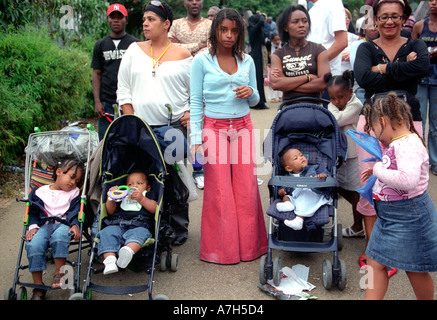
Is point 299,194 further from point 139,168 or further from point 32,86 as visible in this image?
point 32,86

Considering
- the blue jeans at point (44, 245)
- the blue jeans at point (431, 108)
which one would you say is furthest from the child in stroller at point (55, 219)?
the blue jeans at point (431, 108)

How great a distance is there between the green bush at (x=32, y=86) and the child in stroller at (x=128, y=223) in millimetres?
2589

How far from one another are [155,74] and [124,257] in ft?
5.83

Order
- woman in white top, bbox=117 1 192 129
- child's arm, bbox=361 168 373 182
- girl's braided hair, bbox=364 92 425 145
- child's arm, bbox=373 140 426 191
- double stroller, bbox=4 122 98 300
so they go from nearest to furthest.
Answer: child's arm, bbox=373 140 426 191 < girl's braided hair, bbox=364 92 425 145 < child's arm, bbox=361 168 373 182 < double stroller, bbox=4 122 98 300 < woman in white top, bbox=117 1 192 129

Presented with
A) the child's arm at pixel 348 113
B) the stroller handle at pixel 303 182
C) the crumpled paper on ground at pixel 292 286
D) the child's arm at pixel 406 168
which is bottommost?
the crumpled paper on ground at pixel 292 286

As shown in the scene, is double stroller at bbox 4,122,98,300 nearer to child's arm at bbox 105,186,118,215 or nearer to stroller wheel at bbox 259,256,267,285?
child's arm at bbox 105,186,118,215

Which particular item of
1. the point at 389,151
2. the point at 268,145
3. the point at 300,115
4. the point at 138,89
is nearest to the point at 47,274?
the point at 138,89

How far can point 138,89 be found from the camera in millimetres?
4574

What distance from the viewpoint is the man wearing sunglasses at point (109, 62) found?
19.4 ft

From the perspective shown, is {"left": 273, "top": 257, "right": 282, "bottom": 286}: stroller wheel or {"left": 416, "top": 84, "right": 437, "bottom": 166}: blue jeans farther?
{"left": 416, "top": 84, "right": 437, "bottom": 166}: blue jeans

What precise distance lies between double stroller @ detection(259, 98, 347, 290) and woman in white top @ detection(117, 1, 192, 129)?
39.3 inches

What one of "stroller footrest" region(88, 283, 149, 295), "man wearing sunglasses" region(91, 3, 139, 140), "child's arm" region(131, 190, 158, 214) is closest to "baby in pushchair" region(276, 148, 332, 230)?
"child's arm" region(131, 190, 158, 214)

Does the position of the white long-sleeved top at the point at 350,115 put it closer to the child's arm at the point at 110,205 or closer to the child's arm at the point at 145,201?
the child's arm at the point at 145,201

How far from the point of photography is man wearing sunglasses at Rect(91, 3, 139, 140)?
5926 millimetres
